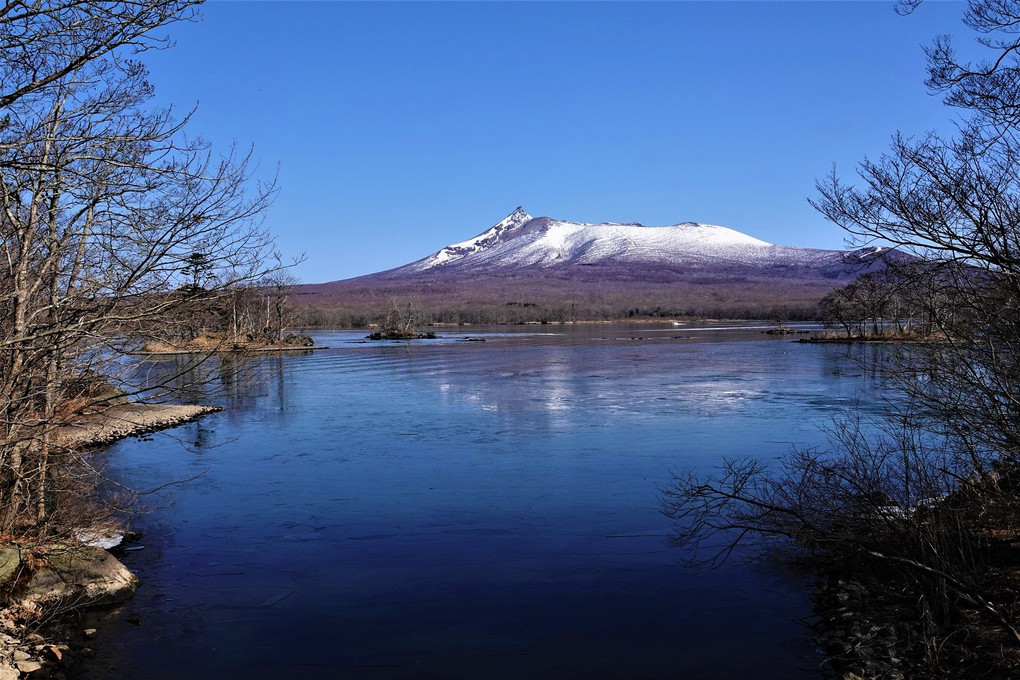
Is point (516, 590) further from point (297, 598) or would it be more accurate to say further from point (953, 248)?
point (953, 248)

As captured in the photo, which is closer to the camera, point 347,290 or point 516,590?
point 516,590

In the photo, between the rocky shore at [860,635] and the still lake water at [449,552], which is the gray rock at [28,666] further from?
the rocky shore at [860,635]

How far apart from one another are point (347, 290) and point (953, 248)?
554ft

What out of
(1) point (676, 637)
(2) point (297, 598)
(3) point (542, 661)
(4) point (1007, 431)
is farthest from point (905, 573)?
(2) point (297, 598)

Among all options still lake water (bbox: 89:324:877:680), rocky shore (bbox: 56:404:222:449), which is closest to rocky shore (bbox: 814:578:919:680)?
still lake water (bbox: 89:324:877:680)

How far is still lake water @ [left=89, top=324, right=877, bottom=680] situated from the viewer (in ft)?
23.5

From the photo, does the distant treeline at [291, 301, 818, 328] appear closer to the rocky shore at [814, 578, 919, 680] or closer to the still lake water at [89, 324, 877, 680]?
the still lake water at [89, 324, 877, 680]

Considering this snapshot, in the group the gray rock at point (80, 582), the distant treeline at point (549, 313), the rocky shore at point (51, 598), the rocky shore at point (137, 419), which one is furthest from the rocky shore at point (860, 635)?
the distant treeline at point (549, 313)

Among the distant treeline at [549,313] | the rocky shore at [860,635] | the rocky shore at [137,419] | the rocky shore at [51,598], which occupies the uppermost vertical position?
the distant treeline at [549,313]

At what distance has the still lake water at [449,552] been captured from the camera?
715 cm

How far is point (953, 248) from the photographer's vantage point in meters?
6.86

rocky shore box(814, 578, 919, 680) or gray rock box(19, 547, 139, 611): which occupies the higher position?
gray rock box(19, 547, 139, 611)

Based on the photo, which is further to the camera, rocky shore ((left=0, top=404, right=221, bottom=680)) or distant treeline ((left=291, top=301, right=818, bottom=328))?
distant treeline ((left=291, top=301, right=818, bottom=328))

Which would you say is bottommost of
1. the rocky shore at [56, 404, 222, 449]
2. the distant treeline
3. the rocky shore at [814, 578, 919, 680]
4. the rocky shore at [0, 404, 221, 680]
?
the rocky shore at [814, 578, 919, 680]
